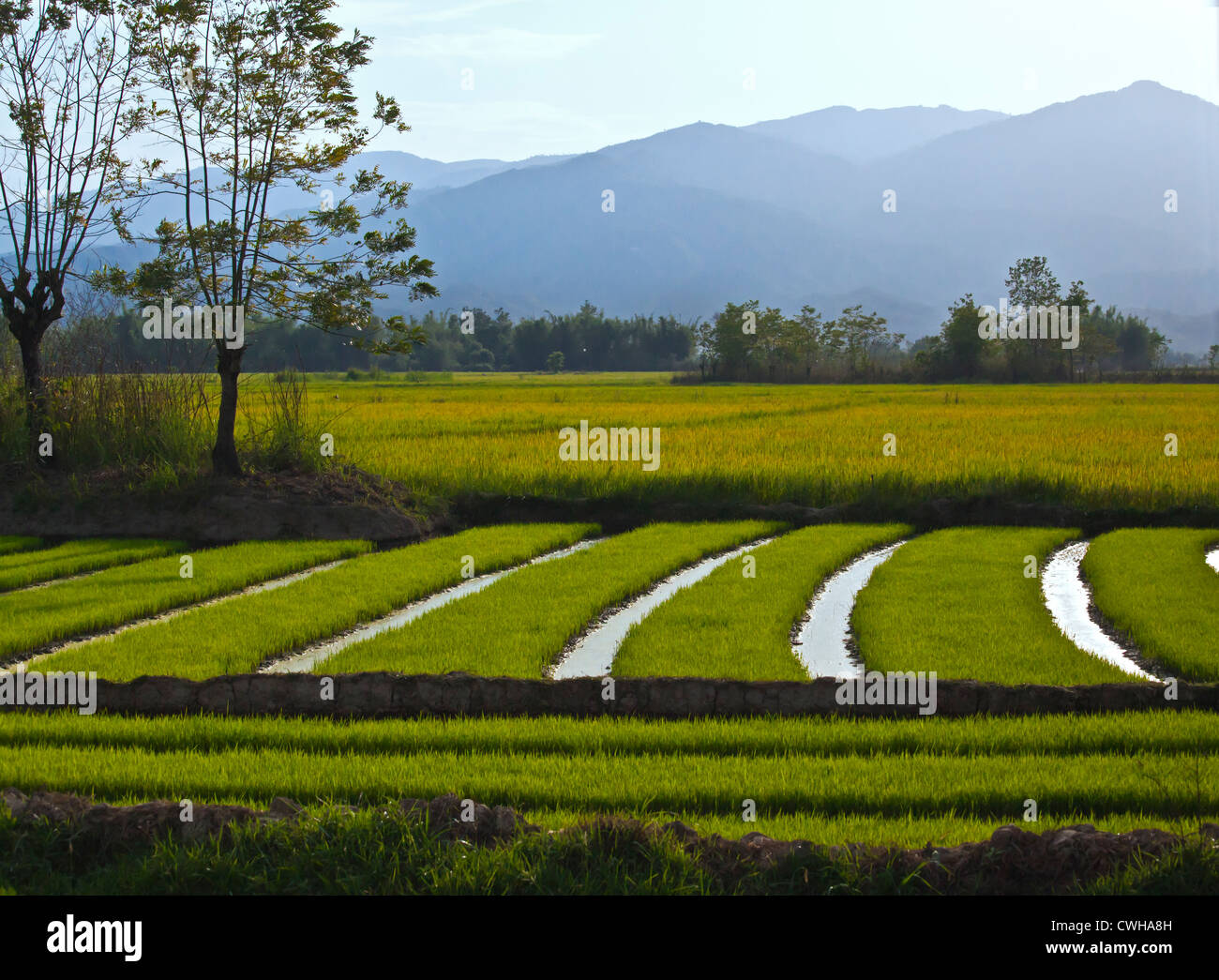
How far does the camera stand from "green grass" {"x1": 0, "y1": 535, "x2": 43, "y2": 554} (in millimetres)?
14625

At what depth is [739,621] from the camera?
10398 millimetres

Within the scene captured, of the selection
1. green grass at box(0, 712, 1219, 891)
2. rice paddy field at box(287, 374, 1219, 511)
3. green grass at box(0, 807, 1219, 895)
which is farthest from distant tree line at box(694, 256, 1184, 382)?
green grass at box(0, 807, 1219, 895)

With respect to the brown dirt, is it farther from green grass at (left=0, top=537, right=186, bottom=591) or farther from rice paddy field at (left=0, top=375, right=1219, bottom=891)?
green grass at (left=0, top=537, right=186, bottom=591)

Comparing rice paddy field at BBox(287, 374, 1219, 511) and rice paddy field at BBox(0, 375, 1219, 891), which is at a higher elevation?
rice paddy field at BBox(287, 374, 1219, 511)

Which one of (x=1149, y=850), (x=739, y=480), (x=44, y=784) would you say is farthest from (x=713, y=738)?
(x=739, y=480)

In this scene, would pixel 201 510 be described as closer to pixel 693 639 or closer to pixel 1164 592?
pixel 693 639

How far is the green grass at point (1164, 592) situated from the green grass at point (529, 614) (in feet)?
17.3

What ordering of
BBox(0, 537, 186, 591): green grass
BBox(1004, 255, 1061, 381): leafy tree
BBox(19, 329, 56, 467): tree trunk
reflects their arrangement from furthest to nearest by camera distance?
1. BBox(1004, 255, 1061, 381): leafy tree
2. BBox(19, 329, 56, 467): tree trunk
3. BBox(0, 537, 186, 591): green grass

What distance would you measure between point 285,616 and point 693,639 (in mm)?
4245

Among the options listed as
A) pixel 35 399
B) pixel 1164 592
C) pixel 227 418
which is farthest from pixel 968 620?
pixel 35 399

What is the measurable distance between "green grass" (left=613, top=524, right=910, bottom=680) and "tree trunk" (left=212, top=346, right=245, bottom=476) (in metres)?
8.70

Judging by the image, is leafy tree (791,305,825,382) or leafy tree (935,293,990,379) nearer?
leafy tree (935,293,990,379)

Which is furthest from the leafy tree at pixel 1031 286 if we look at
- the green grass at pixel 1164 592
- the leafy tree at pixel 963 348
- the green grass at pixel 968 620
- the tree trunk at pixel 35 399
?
the tree trunk at pixel 35 399

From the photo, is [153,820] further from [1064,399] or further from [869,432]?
[1064,399]
